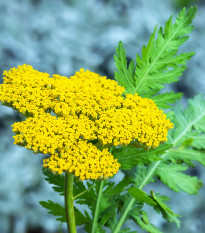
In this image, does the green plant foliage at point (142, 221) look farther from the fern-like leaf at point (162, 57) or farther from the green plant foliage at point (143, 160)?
the fern-like leaf at point (162, 57)

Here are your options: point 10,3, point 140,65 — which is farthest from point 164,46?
point 10,3

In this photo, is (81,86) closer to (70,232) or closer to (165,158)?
(70,232)

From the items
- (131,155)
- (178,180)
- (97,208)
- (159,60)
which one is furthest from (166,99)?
(97,208)

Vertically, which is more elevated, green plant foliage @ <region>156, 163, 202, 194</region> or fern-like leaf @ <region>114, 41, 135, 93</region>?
fern-like leaf @ <region>114, 41, 135, 93</region>

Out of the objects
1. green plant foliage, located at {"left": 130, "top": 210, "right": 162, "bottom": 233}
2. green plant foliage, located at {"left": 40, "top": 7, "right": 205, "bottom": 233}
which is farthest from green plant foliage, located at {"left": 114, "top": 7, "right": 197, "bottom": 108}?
green plant foliage, located at {"left": 130, "top": 210, "right": 162, "bottom": 233}

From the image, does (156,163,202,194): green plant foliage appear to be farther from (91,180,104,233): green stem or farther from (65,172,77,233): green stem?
(65,172,77,233): green stem

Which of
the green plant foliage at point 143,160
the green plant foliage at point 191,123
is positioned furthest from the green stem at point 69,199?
the green plant foliage at point 191,123
